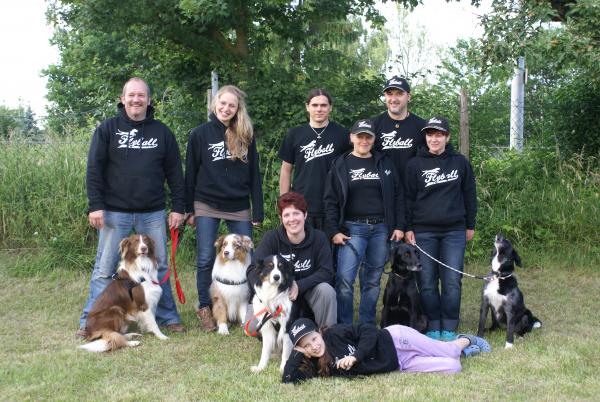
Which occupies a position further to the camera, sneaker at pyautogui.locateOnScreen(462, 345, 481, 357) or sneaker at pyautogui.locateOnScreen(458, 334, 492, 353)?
sneaker at pyautogui.locateOnScreen(458, 334, 492, 353)

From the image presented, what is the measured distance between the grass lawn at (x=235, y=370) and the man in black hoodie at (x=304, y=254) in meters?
0.57

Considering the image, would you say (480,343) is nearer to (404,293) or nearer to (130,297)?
(404,293)

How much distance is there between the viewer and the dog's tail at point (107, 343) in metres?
4.85

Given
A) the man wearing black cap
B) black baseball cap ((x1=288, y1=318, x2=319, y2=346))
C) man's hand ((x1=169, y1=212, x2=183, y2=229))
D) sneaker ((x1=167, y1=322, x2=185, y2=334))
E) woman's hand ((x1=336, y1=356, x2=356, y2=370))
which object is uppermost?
the man wearing black cap

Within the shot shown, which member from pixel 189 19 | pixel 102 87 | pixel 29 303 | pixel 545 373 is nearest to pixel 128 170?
pixel 29 303

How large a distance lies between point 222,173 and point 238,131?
387 mm

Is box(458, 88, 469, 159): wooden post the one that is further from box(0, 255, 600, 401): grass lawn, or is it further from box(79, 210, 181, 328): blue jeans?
box(79, 210, 181, 328): blue jeans

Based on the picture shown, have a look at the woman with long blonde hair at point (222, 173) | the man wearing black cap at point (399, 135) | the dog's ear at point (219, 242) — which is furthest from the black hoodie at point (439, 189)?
the dog's ear at point (219, 242)

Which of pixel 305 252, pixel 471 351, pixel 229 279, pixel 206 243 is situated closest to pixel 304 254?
pixel 305 252

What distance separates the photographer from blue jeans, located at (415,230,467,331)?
5141 mm

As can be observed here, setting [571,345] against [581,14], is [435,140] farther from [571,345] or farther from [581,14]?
[581,14]

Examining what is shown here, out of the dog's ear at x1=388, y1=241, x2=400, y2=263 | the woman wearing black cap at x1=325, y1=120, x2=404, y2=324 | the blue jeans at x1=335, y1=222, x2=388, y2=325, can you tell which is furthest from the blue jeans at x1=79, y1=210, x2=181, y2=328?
the dog's ear at x1=388, y1=241, x2=400, y2=263

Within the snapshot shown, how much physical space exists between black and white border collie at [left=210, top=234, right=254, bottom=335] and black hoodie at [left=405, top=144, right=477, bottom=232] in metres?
1.50

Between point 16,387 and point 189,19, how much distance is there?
Result: 20.7 feet
